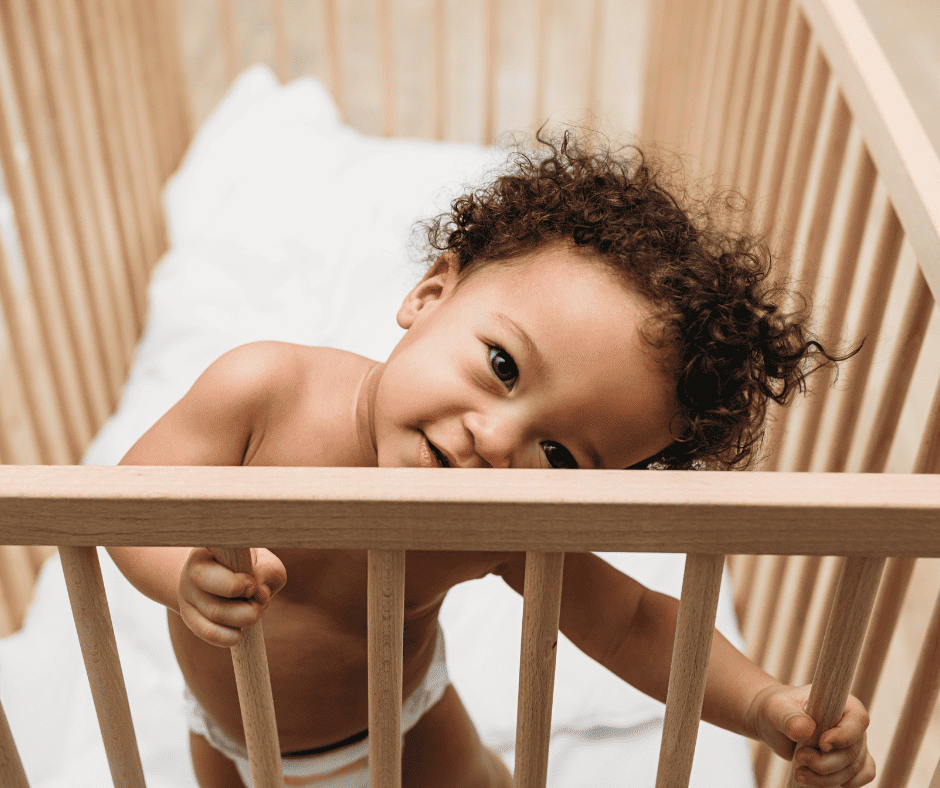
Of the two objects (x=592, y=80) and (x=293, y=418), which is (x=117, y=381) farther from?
(x=592, y=80)

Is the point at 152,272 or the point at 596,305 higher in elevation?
the point at 596,305

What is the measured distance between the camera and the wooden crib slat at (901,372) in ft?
2.19

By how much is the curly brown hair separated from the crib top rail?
0.61 ft

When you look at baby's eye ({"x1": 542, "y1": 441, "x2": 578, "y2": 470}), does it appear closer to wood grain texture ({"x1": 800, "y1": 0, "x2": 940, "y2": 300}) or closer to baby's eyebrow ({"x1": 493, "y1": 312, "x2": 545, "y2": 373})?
baby's eyebrow ({"x1": 493, "y1": 312, "x2": 545, "y2": 373})

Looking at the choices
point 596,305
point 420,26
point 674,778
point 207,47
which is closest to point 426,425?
point 596,305

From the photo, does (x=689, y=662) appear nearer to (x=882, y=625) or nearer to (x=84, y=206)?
(x=882, y=625)

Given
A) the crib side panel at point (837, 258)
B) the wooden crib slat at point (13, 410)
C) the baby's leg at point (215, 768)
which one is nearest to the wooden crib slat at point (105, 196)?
the wooden crib slat at point (13, 410)

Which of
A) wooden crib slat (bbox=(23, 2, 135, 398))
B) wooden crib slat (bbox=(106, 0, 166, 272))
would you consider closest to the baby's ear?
wooden crib slat (bbox=(23, 2, 135, 398))

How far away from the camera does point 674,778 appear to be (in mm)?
443

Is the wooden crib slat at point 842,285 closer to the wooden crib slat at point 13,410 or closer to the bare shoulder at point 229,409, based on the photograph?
the bare shoulder at point 229,409

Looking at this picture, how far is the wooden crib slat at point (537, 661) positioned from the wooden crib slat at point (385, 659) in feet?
0.18

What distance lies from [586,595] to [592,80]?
118 cm

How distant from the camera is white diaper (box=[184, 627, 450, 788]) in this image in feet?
2.29

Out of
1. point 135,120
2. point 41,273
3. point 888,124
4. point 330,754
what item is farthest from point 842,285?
point 135,120
